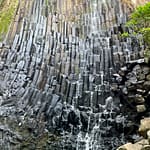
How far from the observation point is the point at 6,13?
15953mm

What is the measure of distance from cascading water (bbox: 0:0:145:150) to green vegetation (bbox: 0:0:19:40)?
0.60m

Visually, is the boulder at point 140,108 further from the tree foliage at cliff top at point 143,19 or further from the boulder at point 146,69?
the tree foliage at cliff top at point 143,19

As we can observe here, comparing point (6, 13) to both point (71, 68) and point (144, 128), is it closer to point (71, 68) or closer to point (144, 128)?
point (71, 68)

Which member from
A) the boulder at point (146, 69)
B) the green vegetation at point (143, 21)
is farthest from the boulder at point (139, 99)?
the green vegetation at point (143, 21)

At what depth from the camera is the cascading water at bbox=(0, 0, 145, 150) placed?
12.8m

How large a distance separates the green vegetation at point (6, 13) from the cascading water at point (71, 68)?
0.60 meters

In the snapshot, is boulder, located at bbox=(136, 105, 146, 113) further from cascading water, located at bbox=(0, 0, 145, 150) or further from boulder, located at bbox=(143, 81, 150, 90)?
cascading water, located at bbox=(0, 0, 145, 150)

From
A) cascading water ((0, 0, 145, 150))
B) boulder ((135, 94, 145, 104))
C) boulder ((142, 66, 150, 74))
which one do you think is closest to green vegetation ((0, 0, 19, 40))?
cascading water ((0, 0, 145, 150))

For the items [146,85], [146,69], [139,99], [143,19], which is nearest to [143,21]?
[143,19]

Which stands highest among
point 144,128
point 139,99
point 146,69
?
point 146,69

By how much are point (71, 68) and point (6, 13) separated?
3831mm

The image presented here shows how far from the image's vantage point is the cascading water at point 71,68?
12828 mm

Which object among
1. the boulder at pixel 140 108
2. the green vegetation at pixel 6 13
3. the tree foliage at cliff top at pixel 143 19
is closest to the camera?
the boulder at pixel 140 108

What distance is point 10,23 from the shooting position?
15469mm
